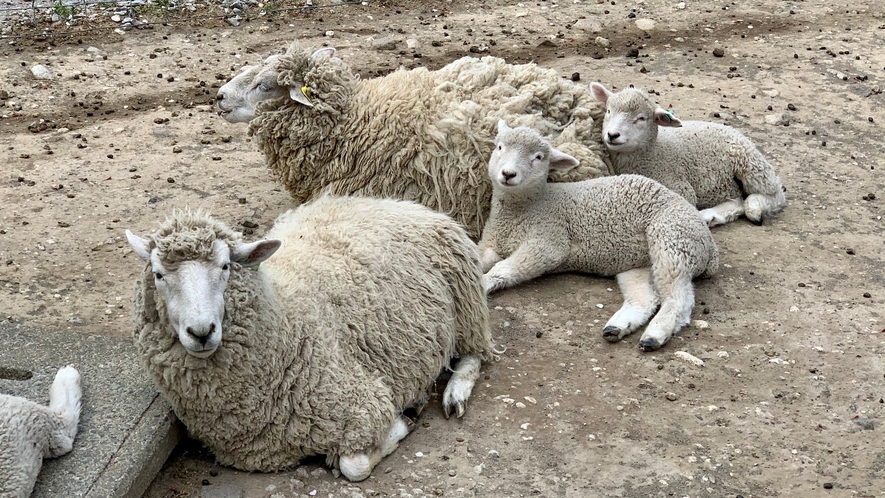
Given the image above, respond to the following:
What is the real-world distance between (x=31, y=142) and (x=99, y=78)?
140cm

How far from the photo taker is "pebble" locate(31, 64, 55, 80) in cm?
939

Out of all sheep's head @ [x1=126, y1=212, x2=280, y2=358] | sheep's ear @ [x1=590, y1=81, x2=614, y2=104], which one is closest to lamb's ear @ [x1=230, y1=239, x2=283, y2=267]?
sheep's head @ [x1=126, y1=212, x2=280, y2=358]

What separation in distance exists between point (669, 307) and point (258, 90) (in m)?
3.04

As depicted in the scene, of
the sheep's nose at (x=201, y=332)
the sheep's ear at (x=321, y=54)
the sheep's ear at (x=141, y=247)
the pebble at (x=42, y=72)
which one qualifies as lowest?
the pebble at (x=42, y=72)

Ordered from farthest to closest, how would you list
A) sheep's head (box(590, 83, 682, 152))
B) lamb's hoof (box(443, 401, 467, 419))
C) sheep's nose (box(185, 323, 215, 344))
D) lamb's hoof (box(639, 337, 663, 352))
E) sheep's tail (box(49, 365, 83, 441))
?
sheep's head (box(590, 83, 682, 152)) < lamb's hoof (box(639, 337, 663, 352)) < lamb's hoof (box(443, 401, 467, 419)) < sheep's tail (box(49, 365, 83, 441)) < sheep's nose (box(185, 323, 215, 344))

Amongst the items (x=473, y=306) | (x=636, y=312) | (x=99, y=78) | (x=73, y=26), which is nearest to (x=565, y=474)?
(x=473, y=306)

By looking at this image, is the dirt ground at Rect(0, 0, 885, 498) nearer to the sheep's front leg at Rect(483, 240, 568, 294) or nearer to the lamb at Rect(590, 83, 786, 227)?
the sheep's front leg at Rect(483, 240, 568, 294)

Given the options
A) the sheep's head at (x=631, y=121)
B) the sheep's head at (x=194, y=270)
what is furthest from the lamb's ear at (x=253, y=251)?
the sheep's head at (x=631, y=121)

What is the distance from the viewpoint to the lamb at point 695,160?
22.8 ft

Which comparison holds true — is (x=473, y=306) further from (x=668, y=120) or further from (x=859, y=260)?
(x=859, y=260)

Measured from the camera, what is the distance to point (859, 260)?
267 inches

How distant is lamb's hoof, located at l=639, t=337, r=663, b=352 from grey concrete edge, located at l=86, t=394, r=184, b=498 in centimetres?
254

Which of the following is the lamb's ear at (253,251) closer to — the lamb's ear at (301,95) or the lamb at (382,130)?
the lamb at (382,130)

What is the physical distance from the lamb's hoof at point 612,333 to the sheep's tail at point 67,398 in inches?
112
